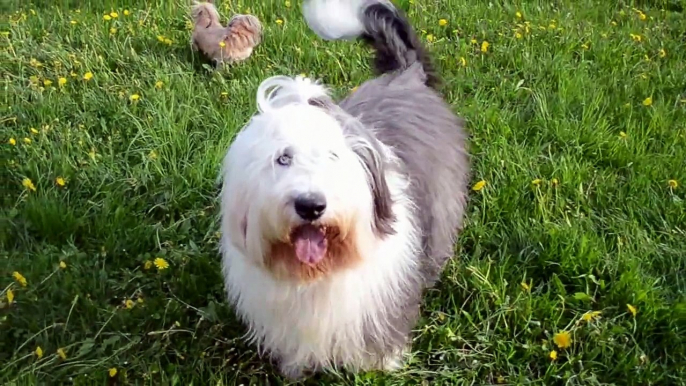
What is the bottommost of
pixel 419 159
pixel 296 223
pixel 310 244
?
pixel 419 159

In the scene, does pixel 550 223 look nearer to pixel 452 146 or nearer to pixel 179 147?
pixel 452 146

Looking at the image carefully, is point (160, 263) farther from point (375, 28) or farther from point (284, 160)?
point (375, 28)

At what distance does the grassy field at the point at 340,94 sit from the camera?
2762mm

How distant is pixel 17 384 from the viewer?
8.50 ft

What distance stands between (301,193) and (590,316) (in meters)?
1.41

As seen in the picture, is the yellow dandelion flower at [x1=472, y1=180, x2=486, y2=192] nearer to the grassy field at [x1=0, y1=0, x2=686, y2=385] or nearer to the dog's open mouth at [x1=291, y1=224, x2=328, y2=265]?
the grassy field at [x1=0, y1=0, x2=686, y2=385]

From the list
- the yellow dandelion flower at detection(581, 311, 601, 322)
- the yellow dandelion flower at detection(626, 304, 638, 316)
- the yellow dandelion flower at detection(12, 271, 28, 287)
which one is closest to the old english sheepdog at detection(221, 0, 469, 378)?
the yellow dandelion flower at detection(581, 311, 601, 322)

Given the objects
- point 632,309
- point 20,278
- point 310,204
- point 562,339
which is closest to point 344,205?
point 310,204

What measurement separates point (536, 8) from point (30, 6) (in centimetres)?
357

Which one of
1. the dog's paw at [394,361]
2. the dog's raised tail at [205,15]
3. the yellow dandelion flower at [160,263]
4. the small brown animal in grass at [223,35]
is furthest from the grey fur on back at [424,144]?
the dog's raised tail at [205,15]

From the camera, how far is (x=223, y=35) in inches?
171

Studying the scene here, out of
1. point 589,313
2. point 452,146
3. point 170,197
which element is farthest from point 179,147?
point 589,313

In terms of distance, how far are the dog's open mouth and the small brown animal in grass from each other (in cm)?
248

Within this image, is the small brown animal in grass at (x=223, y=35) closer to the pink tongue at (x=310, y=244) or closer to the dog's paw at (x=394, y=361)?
the dog's paw at (x=394, y=361)
